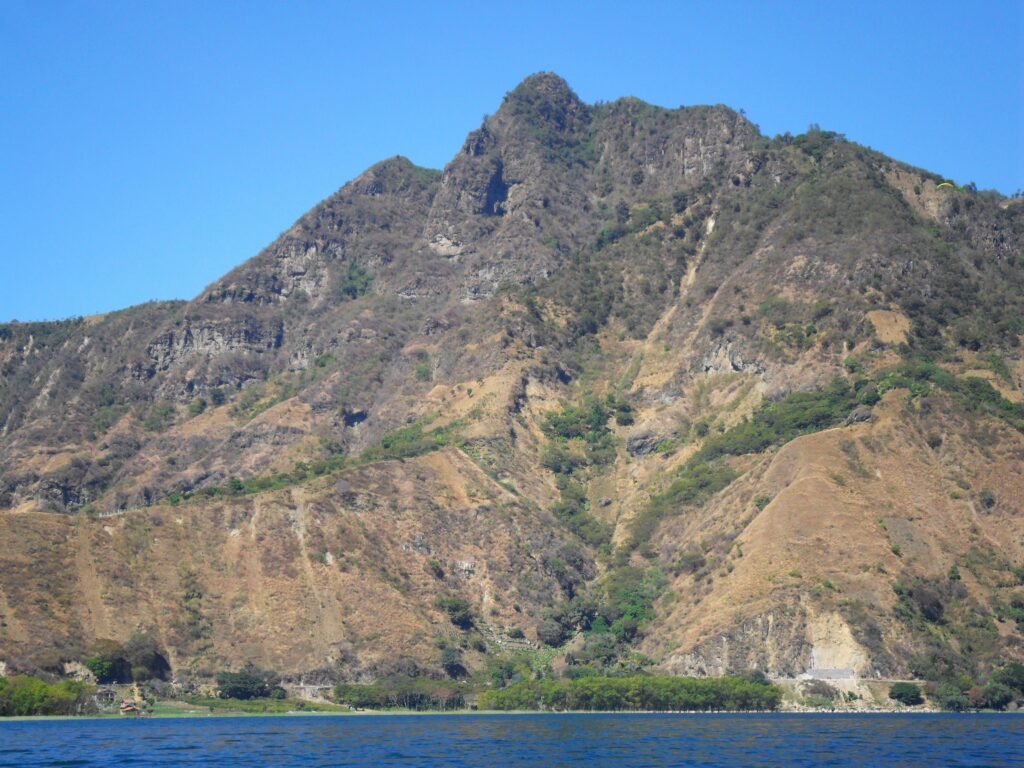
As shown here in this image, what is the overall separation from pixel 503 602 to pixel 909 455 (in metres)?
60.8

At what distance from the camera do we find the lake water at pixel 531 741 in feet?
296

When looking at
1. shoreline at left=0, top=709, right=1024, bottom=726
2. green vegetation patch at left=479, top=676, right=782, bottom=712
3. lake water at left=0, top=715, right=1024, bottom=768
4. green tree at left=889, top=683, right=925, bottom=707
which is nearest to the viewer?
lake water at left=0, top=715, right=1024, bottom=768

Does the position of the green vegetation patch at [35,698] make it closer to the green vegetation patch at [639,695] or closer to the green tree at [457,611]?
the green vegetation patch at [639,695]

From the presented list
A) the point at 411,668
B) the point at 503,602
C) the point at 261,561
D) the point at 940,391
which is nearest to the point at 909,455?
the point at 940,391

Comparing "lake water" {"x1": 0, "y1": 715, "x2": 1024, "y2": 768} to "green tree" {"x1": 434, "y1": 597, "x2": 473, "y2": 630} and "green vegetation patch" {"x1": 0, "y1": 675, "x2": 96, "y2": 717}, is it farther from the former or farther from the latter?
Answer: "green tree" {"x1": 434, "y1": 597, "x2": 473, "y2": 630}

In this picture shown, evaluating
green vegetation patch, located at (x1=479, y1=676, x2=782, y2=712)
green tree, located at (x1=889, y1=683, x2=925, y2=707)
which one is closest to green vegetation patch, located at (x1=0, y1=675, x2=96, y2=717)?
green vegetation patch, located at (x1=479, y1=676, x2=782, y2=712)

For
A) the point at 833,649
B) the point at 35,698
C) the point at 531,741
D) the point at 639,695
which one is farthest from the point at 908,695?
the point at 35,698

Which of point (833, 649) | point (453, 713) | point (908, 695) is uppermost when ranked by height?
point (833, 649)

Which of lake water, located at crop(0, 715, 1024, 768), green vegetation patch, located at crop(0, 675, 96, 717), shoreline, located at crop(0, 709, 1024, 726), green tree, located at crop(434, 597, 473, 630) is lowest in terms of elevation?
shoreline, located at crop(0, 709, 1024, 726)

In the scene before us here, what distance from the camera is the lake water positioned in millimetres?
90250

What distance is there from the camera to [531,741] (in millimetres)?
108500

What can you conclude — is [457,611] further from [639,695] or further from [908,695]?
[908,695]

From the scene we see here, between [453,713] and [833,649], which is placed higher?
[833,649]

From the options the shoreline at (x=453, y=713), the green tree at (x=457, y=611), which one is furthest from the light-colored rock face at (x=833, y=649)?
the green tree at (x=457, y=611)
